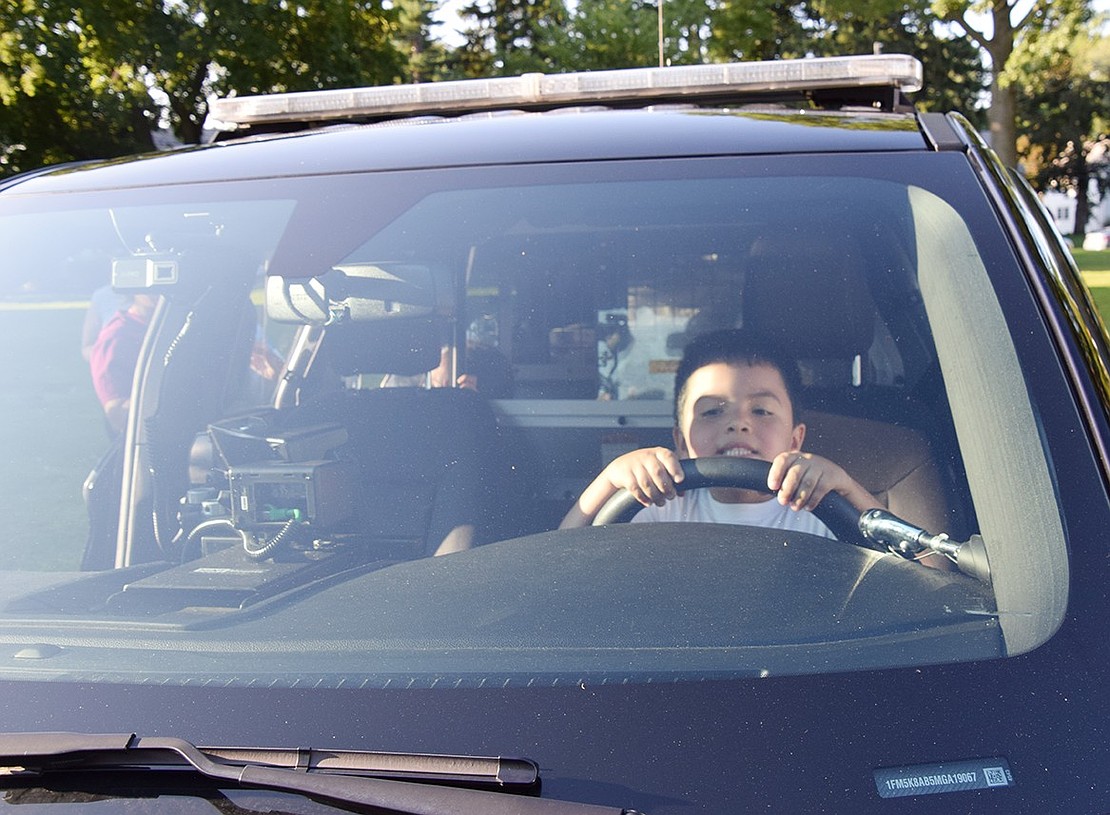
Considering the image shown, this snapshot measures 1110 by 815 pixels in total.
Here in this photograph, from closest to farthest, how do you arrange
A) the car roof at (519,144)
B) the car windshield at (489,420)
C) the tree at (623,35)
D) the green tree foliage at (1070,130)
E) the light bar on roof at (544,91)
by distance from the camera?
the car windshield at (489,420) < the car roof at (519,144) < the light bar on roof at (544,91) < the tree at (623,35) < the green tree foliage at (1070,130)

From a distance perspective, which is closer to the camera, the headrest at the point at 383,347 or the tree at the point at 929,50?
the headrest at the point at 383,347

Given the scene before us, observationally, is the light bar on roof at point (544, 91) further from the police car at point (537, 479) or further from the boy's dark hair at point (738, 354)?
the boy's dark hair at point (738, 354)

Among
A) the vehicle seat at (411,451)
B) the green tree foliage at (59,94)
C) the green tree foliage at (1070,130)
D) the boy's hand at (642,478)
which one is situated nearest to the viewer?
the vehicle seat at (411,451)

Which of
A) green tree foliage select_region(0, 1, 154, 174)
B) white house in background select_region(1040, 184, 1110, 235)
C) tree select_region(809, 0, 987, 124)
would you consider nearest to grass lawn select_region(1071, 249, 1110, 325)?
tree select_region(809, 0, 987, 124)

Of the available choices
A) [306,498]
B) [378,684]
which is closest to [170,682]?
[378,684]

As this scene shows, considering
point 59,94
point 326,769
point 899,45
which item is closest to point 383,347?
point 326,769

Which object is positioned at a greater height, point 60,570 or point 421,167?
point 421,167

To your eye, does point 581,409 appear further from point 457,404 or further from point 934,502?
point 934,502

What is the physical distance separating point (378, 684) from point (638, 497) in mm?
611

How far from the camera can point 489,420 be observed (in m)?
1.90

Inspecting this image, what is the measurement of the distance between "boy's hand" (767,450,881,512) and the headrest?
60 cm

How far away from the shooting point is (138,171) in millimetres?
2219

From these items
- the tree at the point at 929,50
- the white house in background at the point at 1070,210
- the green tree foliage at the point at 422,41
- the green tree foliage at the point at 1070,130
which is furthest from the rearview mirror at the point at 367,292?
the white house in background at the point at 1070,210

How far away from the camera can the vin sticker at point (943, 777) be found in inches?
48.9
